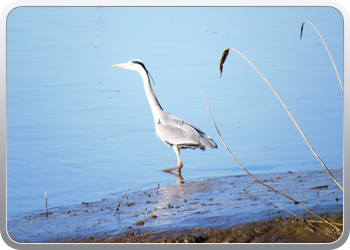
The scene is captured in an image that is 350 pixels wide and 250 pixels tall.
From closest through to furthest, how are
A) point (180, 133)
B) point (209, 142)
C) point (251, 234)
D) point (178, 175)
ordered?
1. point (251, 234)
2. point (178, 175)
3. point (209, 142)
4. point (180, 133)

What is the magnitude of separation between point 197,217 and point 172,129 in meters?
2.25

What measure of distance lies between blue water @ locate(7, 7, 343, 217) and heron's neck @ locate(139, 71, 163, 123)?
18 cm

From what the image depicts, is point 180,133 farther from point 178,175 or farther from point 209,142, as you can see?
point 178,175

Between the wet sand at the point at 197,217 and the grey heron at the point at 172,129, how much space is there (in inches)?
41.0

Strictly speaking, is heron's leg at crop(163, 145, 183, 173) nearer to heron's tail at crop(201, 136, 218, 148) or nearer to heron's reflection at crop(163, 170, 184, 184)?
heron's reflection at crop(163, 170, 184, 184)

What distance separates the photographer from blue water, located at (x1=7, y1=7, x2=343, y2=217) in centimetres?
343

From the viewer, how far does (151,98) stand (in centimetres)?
589

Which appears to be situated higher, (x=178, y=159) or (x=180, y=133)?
(x=180, y=133)

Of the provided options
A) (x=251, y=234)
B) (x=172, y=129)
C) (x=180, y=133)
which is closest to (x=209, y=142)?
(x=180, y=133)

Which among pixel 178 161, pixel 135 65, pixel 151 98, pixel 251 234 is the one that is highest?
pixel 135 65

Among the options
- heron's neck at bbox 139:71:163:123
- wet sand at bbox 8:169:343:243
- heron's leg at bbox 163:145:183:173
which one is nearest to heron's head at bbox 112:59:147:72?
heron's neck at bbox 139:71:163:123

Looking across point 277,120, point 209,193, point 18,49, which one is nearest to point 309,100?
point 277,120

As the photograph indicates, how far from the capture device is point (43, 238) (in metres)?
3.34

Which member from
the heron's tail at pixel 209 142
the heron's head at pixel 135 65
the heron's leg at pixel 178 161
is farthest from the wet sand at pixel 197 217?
the heron's head at pixel 135 65
